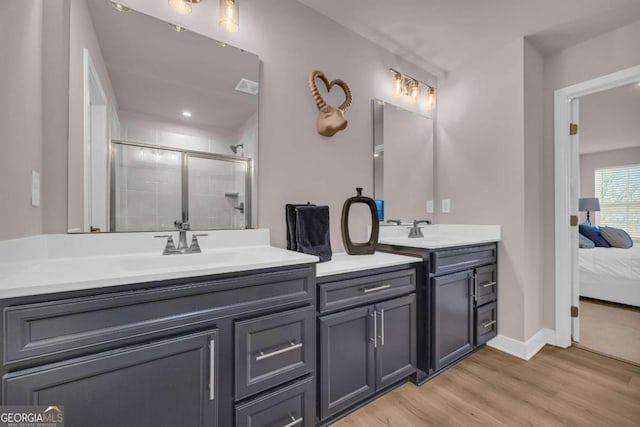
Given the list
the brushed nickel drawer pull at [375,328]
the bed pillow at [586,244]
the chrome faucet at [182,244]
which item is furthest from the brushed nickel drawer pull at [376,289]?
the bed pillow at [586,244]

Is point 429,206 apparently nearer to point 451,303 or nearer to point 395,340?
point 451,303

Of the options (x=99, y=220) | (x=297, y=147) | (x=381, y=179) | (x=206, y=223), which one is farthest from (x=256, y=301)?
(x=381, y=179)

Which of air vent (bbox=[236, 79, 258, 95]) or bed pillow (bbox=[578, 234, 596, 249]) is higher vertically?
air vent (bbox=[236, 79, 258, 95])

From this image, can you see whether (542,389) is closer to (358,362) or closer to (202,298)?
(358,362)

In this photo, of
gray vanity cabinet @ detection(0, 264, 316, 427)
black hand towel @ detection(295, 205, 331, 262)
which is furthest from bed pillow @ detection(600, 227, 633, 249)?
gray vanity cabinet @ detection(0, 264, 316, 427)

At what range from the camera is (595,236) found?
3.96 m

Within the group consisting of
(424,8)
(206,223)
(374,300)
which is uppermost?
(424,8)

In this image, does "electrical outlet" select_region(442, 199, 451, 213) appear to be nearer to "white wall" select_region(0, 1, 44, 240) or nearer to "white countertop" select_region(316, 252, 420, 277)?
"white countertop" select_region(316, 252, 420, 277)

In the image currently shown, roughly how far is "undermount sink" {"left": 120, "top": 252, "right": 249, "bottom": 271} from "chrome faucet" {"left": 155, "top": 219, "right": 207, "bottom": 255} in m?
0.04

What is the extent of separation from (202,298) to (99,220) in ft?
2.40

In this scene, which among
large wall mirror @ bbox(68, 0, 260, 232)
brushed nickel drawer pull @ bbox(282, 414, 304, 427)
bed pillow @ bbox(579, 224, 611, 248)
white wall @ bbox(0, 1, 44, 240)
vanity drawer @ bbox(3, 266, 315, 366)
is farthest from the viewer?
bed pillow @ bbox(579, 224, 611, 248)

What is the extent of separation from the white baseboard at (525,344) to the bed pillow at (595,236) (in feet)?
8.10

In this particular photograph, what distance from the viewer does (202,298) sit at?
3.28 feet

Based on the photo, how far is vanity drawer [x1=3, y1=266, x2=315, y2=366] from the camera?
0.75 meters
